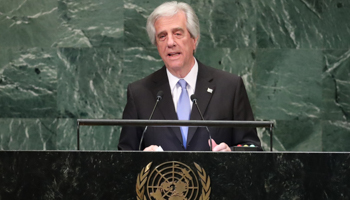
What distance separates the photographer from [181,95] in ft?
12.8

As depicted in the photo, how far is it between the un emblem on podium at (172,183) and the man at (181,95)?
1.10m

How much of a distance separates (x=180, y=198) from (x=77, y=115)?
341 centimetres

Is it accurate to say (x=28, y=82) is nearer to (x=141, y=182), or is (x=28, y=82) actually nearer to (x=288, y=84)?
(x=288, y=84)

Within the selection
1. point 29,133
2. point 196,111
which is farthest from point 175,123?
point 29,133

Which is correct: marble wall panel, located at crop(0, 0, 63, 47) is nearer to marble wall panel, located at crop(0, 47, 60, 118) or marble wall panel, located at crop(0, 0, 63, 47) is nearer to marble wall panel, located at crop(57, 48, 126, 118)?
marble wall panel, located at crop(0, 47, 60, 118)

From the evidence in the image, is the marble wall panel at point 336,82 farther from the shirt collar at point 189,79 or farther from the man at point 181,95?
the shirt collar at point 189,79

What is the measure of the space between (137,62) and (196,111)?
2.18m

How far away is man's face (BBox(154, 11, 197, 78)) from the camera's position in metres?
3.93

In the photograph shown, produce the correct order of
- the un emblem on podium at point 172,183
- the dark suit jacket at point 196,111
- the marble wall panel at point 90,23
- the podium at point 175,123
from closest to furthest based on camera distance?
the un emblem on podium at point 172,183, the podium at point 175,123, the dark suit jacket at point 196,111, the marble wall panel at point 90,23

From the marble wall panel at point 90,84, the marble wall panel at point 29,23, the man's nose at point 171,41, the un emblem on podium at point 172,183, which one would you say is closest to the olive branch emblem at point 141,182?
the un emblem on podium at point 172,183

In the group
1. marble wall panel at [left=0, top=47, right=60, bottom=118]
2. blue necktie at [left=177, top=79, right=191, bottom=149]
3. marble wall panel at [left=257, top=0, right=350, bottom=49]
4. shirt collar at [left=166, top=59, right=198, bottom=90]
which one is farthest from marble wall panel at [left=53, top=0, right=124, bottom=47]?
blue necktie at [left=177, top=79, right=191, bottom=149]

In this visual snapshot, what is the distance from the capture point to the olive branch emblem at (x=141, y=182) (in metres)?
2.59

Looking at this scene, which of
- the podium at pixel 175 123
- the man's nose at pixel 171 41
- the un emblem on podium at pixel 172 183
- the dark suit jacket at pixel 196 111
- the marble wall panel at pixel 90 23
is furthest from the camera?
the marble wall panel at pixel 90 23

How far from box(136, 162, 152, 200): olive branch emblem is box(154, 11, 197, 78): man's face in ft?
4.68
